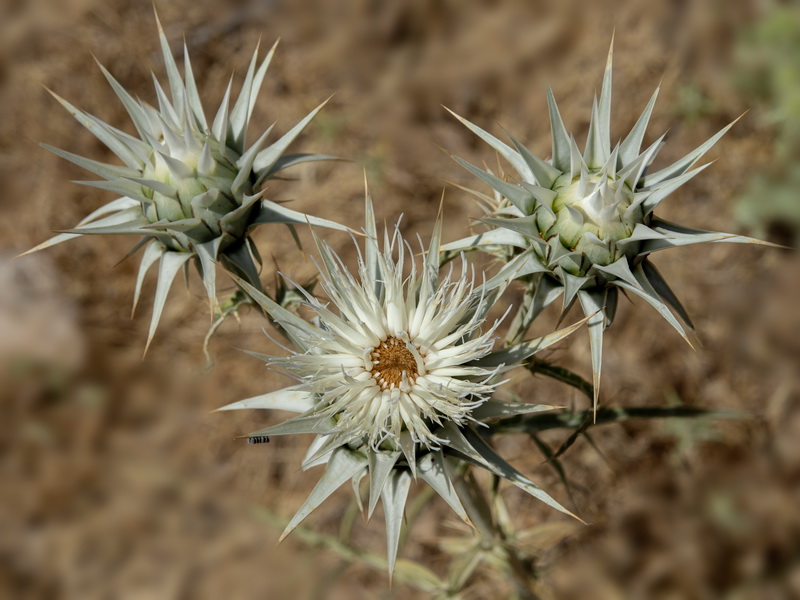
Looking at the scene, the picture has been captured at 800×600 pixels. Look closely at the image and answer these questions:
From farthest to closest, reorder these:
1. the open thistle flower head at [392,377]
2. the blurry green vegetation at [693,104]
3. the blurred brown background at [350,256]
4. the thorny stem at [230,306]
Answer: the blurry green vegetation at [693,104] → the blurred brown background at [350,256] → the thorny stem at [230,306] → the open thistle flower head at [392,377]

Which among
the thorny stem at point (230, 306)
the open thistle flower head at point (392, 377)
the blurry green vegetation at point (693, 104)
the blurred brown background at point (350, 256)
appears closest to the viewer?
the open thistle flower head at point (392, 377)

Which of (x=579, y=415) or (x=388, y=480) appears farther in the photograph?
(x=579, y=415)

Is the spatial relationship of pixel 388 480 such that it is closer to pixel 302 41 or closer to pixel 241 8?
pixel 302 41

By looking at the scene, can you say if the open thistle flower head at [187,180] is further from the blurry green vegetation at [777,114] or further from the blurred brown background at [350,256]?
the blurry green vegetation at [777,114]

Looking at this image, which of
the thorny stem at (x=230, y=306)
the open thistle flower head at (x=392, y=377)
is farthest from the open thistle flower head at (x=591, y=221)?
the thorny stem at (x=230, y=306)

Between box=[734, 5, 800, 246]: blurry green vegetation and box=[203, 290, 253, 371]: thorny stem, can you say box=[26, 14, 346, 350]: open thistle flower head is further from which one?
box=[734, 5, 800, 246]: blurry green vegetation

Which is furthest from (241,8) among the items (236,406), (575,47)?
(236,406)

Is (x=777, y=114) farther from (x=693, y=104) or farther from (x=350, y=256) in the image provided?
(x=350, y=256)
